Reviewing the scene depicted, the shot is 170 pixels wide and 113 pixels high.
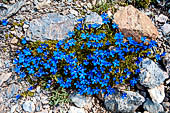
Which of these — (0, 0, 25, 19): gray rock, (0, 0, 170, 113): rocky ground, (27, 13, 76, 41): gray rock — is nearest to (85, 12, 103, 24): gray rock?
(0, 0, 170, 113): rocky ground

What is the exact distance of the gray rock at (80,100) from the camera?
4380 mm

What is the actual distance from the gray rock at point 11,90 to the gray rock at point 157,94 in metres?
3.19

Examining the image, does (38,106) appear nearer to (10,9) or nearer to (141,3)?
(10,9)

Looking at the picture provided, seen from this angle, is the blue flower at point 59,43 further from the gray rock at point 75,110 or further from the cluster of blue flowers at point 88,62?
the gray rock at point 75,110

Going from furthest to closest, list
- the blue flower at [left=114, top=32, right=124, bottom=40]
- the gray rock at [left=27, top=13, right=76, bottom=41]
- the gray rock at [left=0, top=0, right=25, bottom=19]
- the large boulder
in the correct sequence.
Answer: the gray rock at [left=0, top=0, right=25, bottom=19], the gray rock at [left=27, top=13, right=76, bottom=41], the large boulder, the blue flower at [left=114, top=32, right=124, bottom=40]

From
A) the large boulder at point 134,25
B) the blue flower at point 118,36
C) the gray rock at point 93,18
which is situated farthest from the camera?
the gray rock at point 93,18

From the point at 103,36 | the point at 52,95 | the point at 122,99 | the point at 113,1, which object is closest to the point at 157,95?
the point at 122,99

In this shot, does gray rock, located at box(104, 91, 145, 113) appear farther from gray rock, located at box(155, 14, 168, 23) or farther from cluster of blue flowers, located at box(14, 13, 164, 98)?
gray rock, located at box(155, 14, 168, 23)

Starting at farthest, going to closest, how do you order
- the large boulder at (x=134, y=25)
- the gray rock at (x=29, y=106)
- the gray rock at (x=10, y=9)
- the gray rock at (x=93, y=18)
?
1. the gray rock at (x=10, y=9)
2. the gray rock at (x=93, y=18)
3. the large boulder at (x=134, y=25)
4. the gray rock at (x=29, y=106)

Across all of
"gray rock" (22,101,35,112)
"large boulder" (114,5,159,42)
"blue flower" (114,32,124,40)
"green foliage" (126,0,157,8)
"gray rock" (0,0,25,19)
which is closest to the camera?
"gray rock" (22,101,35,112)

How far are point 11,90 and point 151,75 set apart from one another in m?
3.36

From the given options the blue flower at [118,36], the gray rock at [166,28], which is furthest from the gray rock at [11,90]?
the gray rock at [166,28]

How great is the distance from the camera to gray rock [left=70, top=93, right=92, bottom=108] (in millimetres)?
4380

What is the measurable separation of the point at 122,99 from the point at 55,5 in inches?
121
